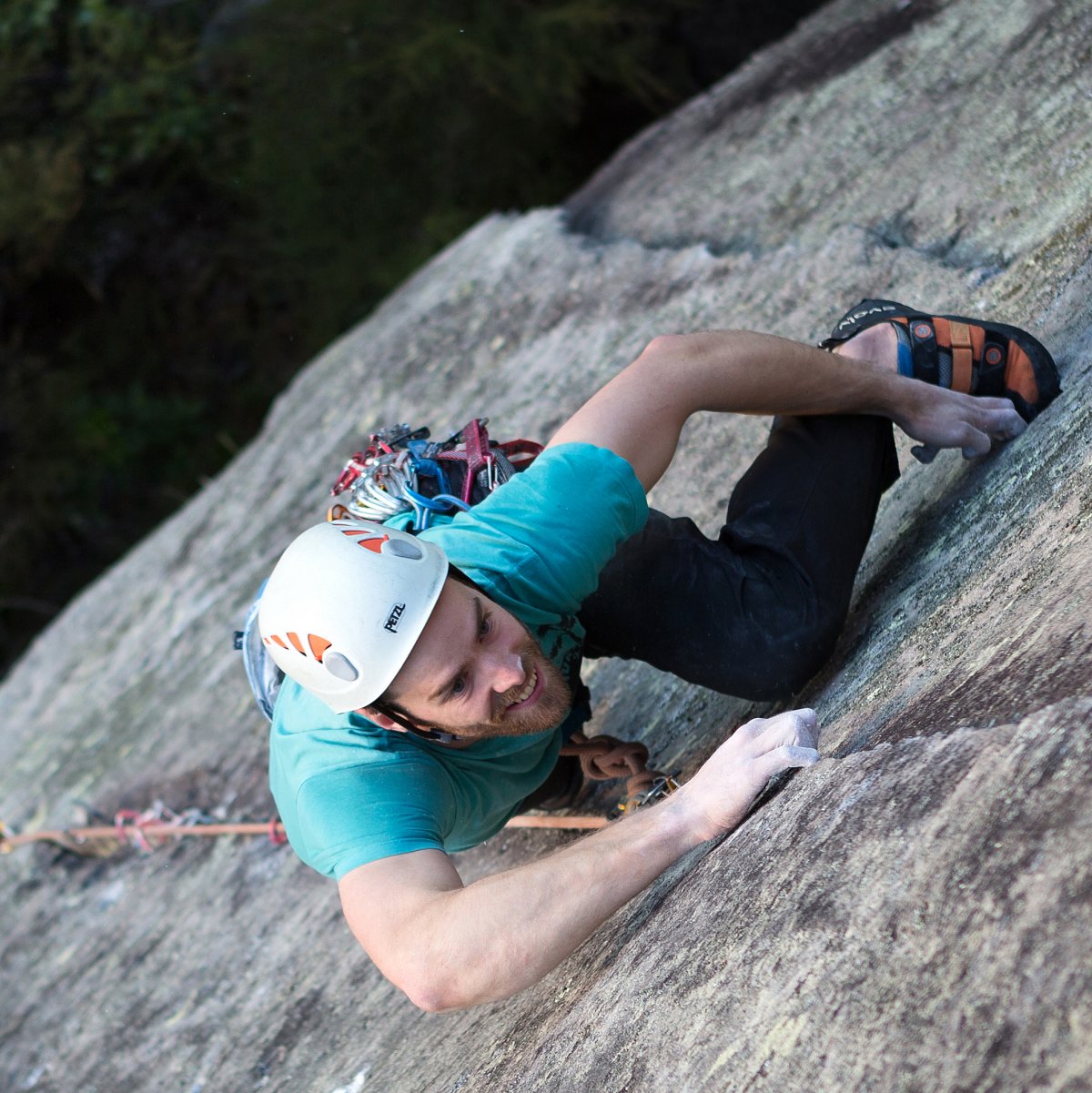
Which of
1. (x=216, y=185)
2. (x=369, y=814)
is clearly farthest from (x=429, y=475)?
(x=216, y=185)

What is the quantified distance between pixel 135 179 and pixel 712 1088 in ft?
33.4

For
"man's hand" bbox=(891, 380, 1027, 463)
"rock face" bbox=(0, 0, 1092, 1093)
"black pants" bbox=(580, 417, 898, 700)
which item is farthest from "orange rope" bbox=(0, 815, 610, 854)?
"man's hand" bbox=(891, 380, 1027, 463)

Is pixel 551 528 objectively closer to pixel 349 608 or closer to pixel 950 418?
pixel 349 608

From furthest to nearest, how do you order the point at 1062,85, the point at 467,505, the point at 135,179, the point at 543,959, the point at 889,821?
the point at 135,179 → the point at 1062,85 → the point at 467,505 → the point at 543,959 → the point at 889,821

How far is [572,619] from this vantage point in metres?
2.29

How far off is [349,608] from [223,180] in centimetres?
887

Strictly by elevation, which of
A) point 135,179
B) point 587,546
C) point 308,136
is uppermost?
point 135,179

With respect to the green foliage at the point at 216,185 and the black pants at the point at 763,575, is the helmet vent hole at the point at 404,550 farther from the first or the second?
the green foliage at the point at 216,185

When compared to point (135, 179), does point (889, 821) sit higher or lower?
lower

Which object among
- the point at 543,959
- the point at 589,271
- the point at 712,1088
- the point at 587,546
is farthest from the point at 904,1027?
the point at 589,271

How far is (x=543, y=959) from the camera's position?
177cm

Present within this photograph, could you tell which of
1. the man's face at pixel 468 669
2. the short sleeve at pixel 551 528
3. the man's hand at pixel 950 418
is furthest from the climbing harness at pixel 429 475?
the man's hand at pixel 950 418

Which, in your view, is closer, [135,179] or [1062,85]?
[1062,85]

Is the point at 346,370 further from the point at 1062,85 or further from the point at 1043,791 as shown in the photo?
the point at 1043,791
